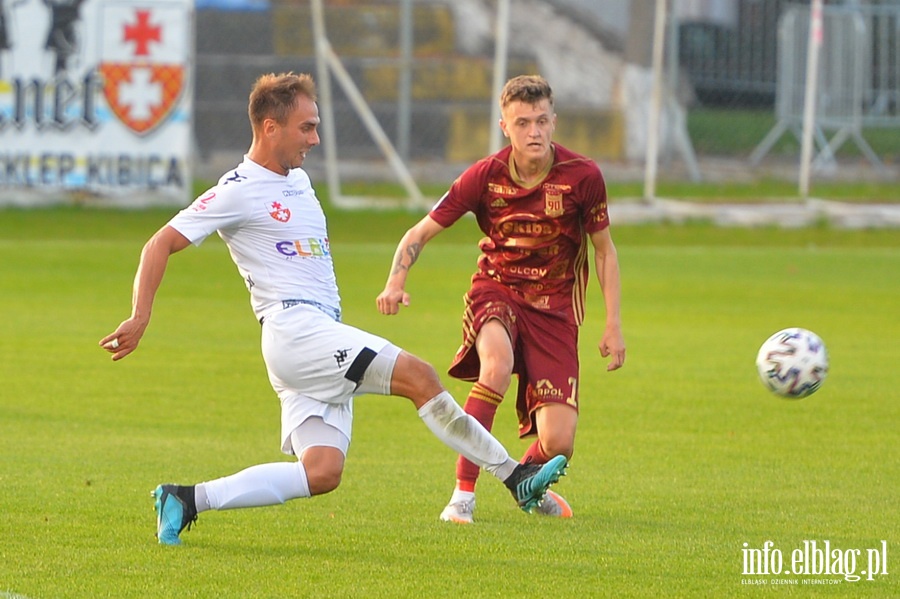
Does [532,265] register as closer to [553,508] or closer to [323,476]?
[553,508]

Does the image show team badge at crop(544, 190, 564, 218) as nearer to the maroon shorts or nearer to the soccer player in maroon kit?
the soccer player in maroon kit

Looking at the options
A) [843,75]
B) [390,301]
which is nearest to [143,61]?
[843,75]

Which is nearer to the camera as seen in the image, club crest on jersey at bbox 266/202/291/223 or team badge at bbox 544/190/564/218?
club crest on jersey at bbox 266/202/291/223

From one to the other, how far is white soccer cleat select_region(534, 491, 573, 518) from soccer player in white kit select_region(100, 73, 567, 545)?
19.2 inches

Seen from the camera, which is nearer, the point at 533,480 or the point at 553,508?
the point at 533,480

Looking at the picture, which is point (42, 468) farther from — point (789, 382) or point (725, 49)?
point (725, 49)

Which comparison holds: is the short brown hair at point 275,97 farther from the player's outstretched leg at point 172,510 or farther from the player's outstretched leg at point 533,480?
the player's outstretched leg at point 533,480

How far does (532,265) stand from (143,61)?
14803 mm

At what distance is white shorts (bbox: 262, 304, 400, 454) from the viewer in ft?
19.5

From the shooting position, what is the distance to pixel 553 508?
266 inches

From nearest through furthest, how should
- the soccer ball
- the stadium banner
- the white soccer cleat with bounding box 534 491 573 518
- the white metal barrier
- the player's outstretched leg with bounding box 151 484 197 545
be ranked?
the player's outstretched leg with bounding box 151 484 197 545 → the white soccer cleat with bounding box 534 491 573 518 → the soccer ball → the stadium banner → the white metal barrier

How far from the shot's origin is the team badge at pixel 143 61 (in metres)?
21.0

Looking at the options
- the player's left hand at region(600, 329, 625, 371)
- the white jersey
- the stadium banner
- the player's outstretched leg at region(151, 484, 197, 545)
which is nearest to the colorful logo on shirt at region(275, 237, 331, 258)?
the white jersey

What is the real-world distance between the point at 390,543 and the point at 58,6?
16.5 metres
